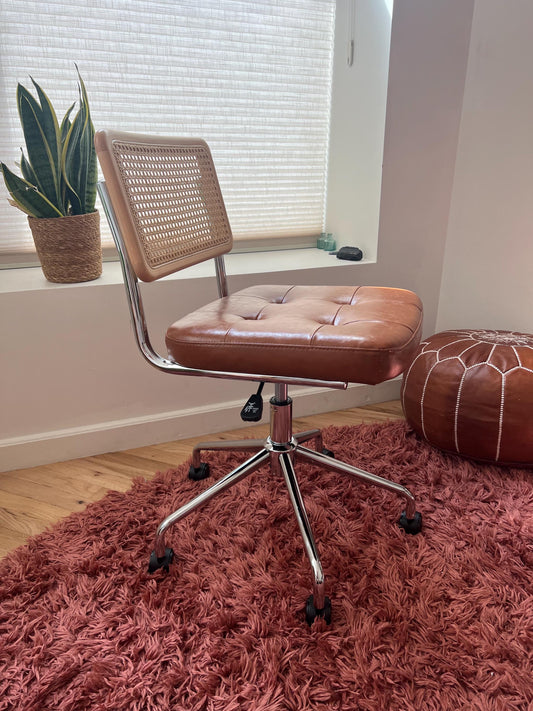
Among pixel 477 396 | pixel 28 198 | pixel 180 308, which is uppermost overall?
pixel 28 198

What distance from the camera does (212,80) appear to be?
1749mm

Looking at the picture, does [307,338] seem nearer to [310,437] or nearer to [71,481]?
[310,437]

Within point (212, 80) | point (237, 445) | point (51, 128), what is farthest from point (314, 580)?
point (212, 80)

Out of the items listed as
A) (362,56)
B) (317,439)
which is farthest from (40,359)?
(362,56)

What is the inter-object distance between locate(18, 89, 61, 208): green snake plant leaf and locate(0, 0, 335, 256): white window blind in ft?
0.91

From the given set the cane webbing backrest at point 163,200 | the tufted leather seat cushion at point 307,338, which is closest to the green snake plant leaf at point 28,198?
the cane webbing backrest at point 163,200

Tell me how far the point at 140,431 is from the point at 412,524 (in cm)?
87

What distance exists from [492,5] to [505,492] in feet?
4.78

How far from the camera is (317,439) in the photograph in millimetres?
1541

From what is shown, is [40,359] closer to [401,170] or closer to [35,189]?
[35,189]

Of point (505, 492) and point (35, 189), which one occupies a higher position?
point (35, 189)

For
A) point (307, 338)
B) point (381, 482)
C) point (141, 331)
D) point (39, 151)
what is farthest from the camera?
point (39, 151)

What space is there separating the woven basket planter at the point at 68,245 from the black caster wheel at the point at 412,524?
1.07 m

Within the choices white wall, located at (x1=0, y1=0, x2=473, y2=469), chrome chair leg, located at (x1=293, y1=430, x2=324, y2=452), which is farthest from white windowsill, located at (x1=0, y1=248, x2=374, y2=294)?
chrome chair leg, located at (x1=293, y1=430, x2=324, y2=452)
